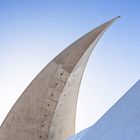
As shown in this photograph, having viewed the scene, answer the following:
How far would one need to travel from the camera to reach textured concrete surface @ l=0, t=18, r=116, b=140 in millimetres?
9258

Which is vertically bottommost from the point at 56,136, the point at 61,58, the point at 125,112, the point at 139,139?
the point at 56,136

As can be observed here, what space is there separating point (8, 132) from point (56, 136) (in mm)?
2045

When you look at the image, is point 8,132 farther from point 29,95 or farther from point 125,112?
point 125,112

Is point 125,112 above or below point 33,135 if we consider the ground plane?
above

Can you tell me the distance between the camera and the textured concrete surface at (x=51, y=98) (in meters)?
9.26

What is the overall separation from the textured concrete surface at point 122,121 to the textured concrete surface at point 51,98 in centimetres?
679

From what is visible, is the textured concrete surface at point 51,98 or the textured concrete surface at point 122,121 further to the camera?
the textured concrete surface at point 51,98

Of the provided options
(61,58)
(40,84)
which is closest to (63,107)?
(40,84)

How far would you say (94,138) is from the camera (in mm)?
2582

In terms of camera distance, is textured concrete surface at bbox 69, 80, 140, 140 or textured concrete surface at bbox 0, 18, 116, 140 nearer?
textured concrete surface at bbox 69, 80, 140, 140

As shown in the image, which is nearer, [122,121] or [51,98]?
[122,121]

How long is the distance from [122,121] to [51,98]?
744cm

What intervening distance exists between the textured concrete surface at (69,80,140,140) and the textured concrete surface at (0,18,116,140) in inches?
267

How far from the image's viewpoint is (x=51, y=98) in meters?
9.59
